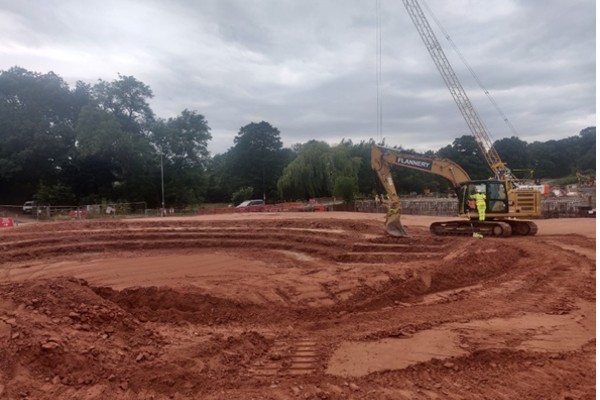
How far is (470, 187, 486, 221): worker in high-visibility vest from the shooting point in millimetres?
17609

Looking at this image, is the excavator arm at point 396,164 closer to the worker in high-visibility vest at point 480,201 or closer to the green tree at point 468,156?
the worker in high-visibility vest at point 480,201

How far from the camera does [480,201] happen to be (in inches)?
696

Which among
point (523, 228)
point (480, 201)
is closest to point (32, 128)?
point (480, 201)

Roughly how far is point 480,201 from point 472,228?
1.18 m

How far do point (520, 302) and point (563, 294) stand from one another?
3.91 ft

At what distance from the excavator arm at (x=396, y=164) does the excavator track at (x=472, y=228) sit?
5.38 feet

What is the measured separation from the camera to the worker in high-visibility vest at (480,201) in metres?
17.6

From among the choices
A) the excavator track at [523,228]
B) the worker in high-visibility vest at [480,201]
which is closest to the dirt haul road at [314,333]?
the worker in high-visibility vest at [480,201]

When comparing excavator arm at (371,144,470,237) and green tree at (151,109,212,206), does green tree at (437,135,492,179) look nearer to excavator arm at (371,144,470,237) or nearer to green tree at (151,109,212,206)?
green tree at (151,109,212,206)

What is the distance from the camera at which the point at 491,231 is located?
1783 cm

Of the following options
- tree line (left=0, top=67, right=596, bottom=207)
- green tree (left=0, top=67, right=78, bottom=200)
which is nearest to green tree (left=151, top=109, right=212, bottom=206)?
tree line (left=0, top=67, right=596, bottom=207)

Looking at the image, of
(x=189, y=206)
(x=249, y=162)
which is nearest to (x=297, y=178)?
(x=189, y=206)

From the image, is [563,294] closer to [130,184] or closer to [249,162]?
[130,184]

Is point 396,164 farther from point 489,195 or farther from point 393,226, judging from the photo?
point 489,195
